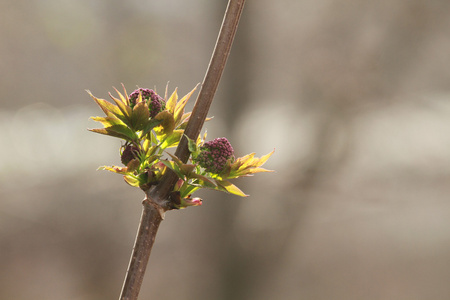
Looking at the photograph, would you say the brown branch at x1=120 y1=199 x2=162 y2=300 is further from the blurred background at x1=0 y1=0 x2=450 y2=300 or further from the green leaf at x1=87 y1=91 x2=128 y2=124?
the blurred background at x1=0 y1=0 x2=450 y2=300

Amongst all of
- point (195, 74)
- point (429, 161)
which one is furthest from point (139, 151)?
point (195, 74)

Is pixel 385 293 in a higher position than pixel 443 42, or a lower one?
lower

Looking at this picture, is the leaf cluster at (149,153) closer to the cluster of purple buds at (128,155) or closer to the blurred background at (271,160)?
the cluster of purple buds at (128,155)

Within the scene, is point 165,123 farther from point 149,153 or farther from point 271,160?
point 271,160

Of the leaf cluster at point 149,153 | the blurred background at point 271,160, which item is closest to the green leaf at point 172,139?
the leaf cluster at point 149,153

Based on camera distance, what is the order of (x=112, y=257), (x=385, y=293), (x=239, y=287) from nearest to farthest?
(x=385, y=293)
(x=112, y=257)
(x=239, y=287)

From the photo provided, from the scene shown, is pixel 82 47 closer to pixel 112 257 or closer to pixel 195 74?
pixel 195 74

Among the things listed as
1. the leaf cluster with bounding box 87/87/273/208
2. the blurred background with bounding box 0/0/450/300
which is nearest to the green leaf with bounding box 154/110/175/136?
the leaf cluster with bounding box 87/87/273/208
